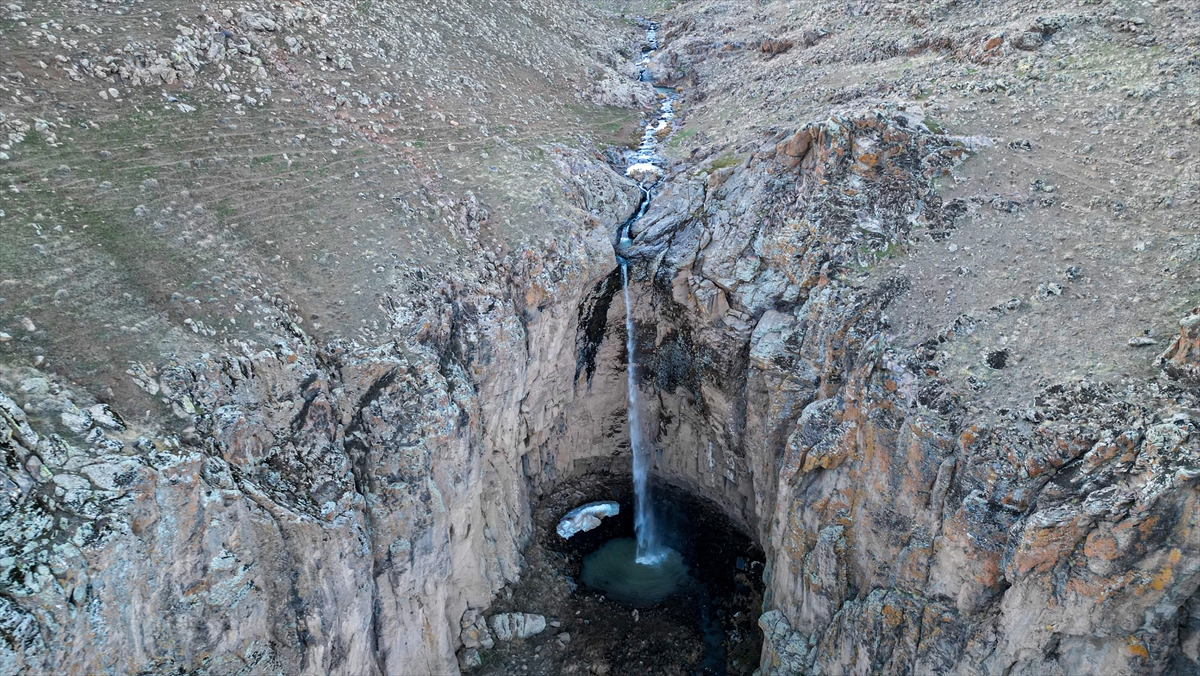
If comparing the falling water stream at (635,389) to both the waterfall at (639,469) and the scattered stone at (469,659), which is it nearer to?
the waterfall at (639,469)

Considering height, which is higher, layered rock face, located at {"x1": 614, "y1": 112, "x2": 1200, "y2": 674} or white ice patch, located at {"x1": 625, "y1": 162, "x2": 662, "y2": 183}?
white ice patch, located at {"x1": 625, "y1": 162, "x2": 662, "y2": 183}

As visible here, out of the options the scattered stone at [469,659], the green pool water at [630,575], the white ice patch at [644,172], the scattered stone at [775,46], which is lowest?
the scattered stone at [469,659]

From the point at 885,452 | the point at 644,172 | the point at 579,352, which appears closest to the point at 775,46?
the point at 644,172

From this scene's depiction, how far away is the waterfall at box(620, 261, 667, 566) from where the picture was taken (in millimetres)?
25203

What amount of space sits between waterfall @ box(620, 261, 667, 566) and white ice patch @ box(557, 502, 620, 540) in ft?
3.28

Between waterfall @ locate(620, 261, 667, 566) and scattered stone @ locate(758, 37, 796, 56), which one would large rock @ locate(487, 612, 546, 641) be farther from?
scattered stone @ locate(758, 37, 796, 56)

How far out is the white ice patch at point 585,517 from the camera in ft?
84.7

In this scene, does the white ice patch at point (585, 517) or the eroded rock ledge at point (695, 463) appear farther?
the white ice patch at point (585, 517)

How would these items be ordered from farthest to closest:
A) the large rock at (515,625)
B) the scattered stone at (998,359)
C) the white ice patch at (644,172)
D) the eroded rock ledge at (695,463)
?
the white ice patch at (644,172)
the large rock at (515,625)
the scattered stone at (998,359)
the eroded rock ledge at (695,463)

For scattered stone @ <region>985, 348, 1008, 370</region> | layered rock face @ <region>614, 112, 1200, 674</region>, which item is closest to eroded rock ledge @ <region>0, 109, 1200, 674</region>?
layered rock face @ <region>614, 112, 1200, 674</region>

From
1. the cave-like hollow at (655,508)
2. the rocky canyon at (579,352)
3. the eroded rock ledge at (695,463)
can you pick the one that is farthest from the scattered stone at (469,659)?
the eroded rock ledge at (695,463)

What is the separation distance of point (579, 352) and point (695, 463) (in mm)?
5925

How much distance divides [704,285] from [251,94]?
14326 millimetres

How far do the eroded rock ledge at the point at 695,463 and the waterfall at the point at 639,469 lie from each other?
551 mm
